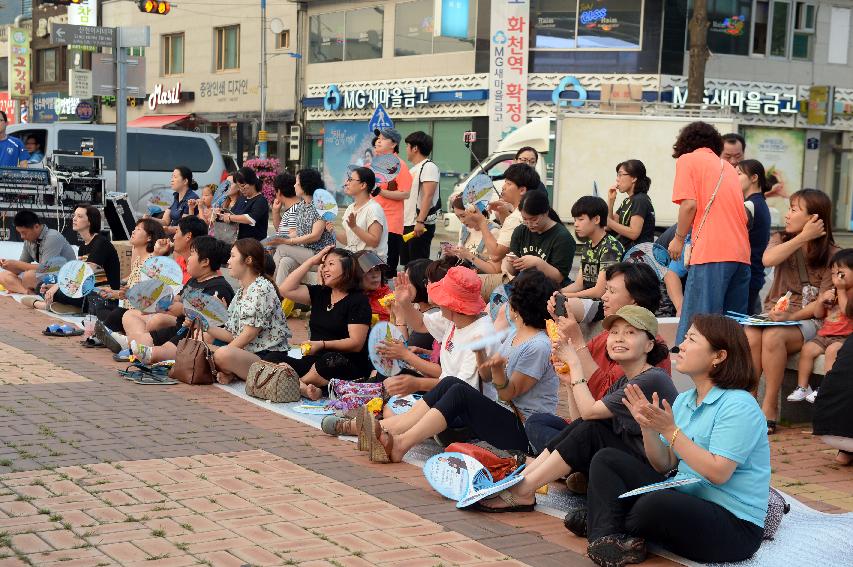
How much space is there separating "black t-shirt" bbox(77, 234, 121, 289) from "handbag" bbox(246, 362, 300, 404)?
Answer: 4.06 meters

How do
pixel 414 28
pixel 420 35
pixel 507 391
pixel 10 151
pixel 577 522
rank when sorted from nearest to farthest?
1. pixel 577 522
2. pixel 507 391
3. pixel 10 151
4. pixel 420 35
5. pixel 414 28

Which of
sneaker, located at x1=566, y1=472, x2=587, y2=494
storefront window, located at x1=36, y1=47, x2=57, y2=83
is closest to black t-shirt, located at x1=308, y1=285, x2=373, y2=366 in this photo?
sneaker, located at x1=566, y1=472, x2=587, y2=494

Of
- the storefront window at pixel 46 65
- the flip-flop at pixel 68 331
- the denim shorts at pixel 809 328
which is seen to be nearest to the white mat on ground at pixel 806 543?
the denim shorts at pixel 809 328

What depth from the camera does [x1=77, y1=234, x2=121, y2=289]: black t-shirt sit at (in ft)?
38.2

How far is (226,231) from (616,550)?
8644mm

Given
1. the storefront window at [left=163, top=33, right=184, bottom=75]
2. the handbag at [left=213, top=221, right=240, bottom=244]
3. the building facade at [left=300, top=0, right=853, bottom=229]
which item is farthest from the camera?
the storefront window at [left=163, top=33, right=184, bottom=75]

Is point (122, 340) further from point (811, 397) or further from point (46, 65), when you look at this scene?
point (46, 65)

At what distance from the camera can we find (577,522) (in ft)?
17.0

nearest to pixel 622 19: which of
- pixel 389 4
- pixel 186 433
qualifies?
pixel 389 4

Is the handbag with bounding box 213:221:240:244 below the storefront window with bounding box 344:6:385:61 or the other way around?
below

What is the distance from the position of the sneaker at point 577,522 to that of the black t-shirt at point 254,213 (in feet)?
26.4

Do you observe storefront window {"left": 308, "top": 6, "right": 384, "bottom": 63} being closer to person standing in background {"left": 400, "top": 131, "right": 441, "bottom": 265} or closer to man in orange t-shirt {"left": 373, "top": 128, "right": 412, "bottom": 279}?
person standing in background {"left": 400, "top": 131, "right": 441, "bottom": 265}

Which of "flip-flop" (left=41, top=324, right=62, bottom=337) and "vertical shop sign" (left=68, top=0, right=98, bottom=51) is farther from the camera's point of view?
"vertical shop sign" (left=68, top=0, right=98, bottom=51)

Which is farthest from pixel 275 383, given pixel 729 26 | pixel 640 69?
pixel 729 26
